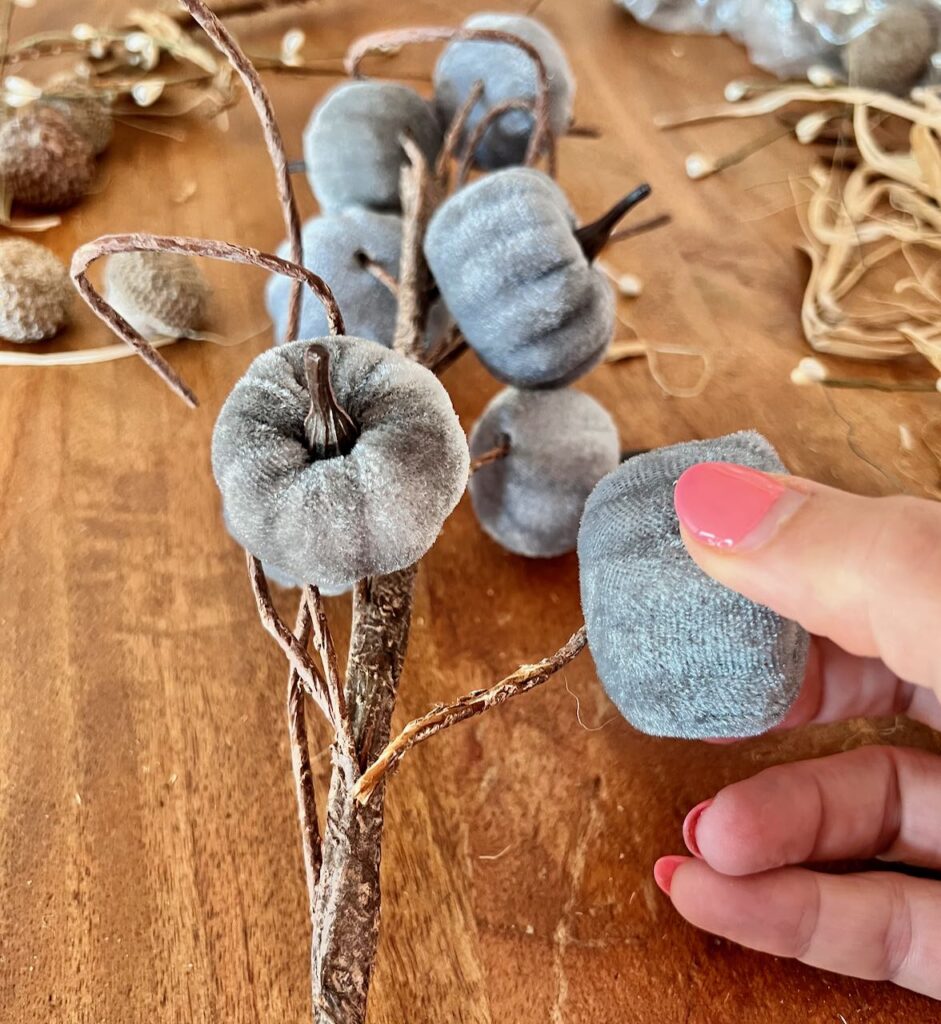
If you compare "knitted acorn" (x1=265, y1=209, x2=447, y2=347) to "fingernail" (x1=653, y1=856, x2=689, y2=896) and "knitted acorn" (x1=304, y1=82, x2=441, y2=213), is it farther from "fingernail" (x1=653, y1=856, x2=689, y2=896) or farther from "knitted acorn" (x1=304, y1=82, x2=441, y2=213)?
"fingernail" (x1=653, y1=856, x2=689, y2=896)

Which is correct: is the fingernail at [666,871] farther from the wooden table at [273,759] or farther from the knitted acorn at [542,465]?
the knitted acorn at [542,465]

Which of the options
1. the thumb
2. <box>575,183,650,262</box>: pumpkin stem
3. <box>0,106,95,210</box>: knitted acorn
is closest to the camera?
the thumb

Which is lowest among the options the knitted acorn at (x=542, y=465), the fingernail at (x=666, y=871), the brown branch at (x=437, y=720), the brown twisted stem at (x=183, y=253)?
the fingernail at (x=666, y=871)

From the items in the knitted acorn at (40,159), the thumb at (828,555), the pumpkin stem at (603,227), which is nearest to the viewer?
the thumb at (828,555)

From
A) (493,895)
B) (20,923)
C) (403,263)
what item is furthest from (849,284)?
(20,923)

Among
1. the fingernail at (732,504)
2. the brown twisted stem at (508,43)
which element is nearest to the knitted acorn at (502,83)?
the brown twisted stem at (508,43)

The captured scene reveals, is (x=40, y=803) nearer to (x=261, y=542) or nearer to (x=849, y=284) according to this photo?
(x=261, y=542)

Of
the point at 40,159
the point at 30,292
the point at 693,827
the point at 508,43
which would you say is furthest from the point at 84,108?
the point at 693,827

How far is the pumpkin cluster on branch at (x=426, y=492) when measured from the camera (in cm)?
23

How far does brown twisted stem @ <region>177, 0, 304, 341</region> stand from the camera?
0.85 ft

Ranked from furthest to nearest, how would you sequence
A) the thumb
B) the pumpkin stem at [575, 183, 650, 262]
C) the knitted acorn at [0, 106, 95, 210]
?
1. the knitted acorn at [0, 106, 95, 210]
2. the pumpkin stem at [575, 183, 650, 262]
3. the thumb

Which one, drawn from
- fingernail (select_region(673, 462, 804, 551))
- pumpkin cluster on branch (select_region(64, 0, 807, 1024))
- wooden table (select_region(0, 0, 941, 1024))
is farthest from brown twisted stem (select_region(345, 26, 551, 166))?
fingernail (select_region(673, 462, 804, 551))

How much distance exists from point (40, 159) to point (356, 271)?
215mm

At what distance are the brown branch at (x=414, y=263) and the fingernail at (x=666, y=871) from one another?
198mm
